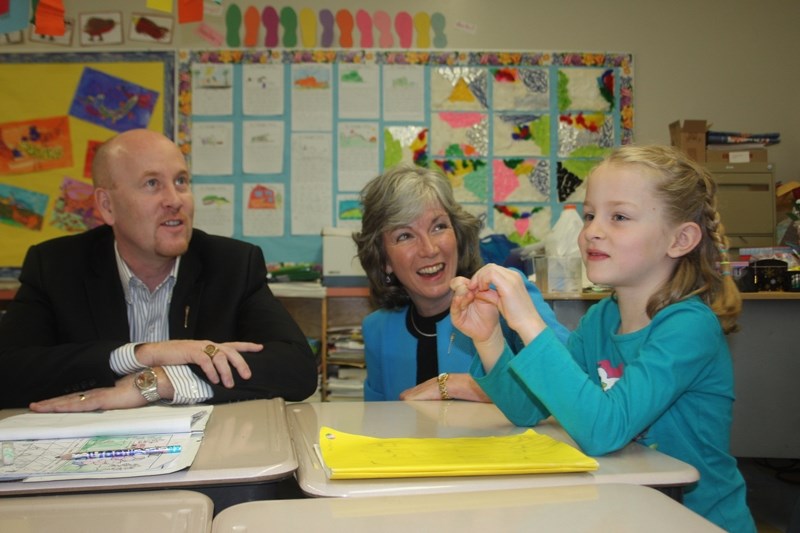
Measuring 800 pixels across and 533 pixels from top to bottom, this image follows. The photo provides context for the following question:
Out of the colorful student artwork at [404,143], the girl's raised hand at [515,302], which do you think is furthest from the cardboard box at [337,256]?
the girl's raised hand at [515,302]

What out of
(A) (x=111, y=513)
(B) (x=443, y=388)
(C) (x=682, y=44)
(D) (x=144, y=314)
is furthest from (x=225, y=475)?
(C) (x=682, y=44)

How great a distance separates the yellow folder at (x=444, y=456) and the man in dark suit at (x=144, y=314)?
49 cm

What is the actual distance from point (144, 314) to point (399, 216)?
0.76 meters

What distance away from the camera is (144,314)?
195cm

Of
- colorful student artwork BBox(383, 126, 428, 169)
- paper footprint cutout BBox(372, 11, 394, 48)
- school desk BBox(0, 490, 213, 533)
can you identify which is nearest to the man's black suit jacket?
school desk BBox(0, 490, 213, 533)

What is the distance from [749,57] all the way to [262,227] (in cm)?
308

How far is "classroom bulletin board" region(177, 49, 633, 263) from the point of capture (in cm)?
406

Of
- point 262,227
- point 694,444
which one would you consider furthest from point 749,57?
point 694,444

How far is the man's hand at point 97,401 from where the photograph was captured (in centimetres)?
129

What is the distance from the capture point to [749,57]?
13.8ft

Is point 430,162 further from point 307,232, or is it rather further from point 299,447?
point 299,447

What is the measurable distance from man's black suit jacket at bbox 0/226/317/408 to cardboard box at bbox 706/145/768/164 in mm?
2898

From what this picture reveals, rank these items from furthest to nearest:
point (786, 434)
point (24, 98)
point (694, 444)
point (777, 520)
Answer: point (24, 98), point (786, 434), point (777, 520), point (694, 444)

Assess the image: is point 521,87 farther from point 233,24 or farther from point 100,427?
point 100,427
